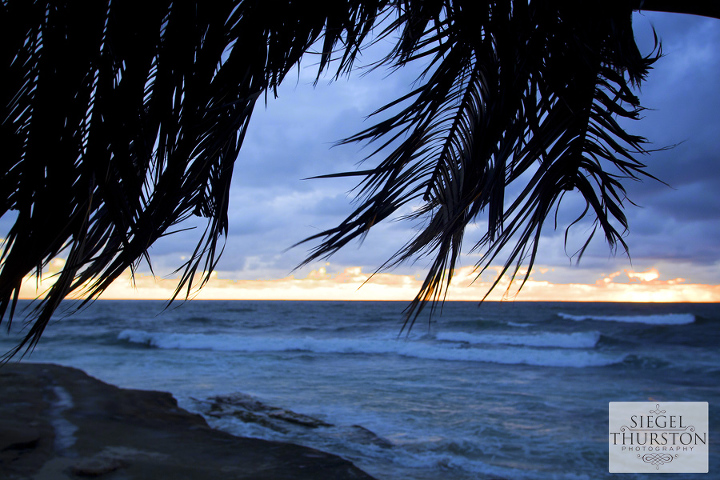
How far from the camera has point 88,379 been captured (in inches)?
340

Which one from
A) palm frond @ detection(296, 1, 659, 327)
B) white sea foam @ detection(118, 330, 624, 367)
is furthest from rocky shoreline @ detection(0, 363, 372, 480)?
white sea foam @ detection(118, 330, 624, 367)

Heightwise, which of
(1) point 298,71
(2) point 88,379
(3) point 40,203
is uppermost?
(1) point 298,71

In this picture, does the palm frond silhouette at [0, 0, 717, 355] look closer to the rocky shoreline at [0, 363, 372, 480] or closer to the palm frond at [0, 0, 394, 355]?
the palm frond at [0, 0, 394, 355]

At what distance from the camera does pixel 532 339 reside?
19.6m

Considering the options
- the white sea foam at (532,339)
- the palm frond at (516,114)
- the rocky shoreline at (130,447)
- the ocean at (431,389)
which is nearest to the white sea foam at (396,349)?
the ocean at (431,389)

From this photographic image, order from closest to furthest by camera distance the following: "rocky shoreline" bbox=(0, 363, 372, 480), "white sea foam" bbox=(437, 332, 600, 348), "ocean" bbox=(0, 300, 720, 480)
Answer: "rocky shoreline" bbox=(0, 363, 372, 480), "ocean" bbox=(0, 300, 720, 480), "white sea foam" bbox=(437, 332, 600, 348)

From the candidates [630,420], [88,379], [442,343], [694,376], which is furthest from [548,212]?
[442,343]

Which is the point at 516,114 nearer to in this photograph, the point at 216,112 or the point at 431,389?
the point at 216,112

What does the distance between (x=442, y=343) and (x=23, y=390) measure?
1357 cm

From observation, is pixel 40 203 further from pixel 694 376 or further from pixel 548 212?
pixel 694 376

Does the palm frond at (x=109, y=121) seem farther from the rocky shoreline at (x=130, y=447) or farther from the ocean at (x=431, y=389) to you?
the rocky shoreline at (x=130, y=447)

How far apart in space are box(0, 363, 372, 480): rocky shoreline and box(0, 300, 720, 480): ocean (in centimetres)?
41

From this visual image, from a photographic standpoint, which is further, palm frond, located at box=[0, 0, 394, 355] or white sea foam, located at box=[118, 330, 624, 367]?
white sea foam, located at box=[118, 330, 624, 367]

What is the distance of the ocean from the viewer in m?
5.02
